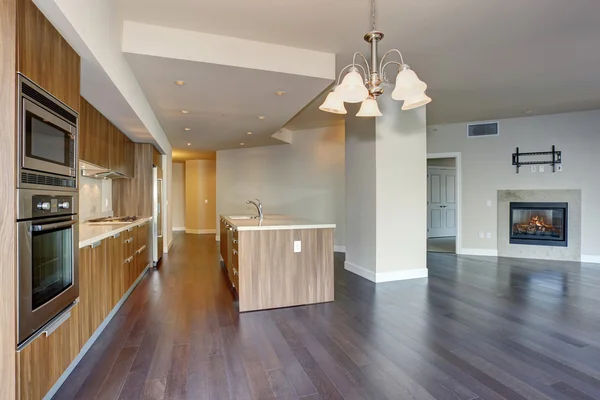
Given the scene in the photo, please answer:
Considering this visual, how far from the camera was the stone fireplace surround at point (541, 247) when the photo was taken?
582cm

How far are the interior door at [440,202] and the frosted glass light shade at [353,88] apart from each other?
749 centimetres

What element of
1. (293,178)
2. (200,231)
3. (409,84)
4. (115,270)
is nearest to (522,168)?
(293,178)

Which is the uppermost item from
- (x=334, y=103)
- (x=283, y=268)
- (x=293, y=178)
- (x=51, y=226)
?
(x=334, y=103)

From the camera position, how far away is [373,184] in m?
4.38

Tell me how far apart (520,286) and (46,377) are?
4.97 m

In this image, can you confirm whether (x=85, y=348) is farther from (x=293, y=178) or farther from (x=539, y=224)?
(x=539, y=224)

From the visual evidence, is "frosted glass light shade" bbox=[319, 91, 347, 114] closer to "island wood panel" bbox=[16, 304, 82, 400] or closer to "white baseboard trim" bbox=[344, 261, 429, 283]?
"island wood panel" bbox=[16, 304, 82, 400]

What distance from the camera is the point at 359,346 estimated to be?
2436 millimetres

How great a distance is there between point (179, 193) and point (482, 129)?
971 cm

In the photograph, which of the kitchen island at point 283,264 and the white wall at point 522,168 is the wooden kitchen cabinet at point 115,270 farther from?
the white wall at point 522,168

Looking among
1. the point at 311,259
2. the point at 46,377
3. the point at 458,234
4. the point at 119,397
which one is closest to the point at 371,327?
the point at 311,259

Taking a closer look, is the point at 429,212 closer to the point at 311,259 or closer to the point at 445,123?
the point at 445,123

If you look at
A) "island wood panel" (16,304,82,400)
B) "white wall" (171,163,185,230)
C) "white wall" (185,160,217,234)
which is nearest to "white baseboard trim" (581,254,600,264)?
"island wood panel" (16,304,82,400)

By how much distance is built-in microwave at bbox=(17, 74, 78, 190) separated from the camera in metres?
1.42
